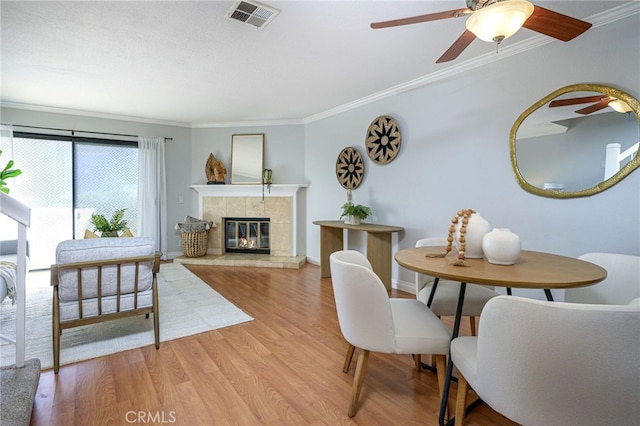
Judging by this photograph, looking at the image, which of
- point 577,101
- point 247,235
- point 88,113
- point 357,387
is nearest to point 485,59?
point 577,101

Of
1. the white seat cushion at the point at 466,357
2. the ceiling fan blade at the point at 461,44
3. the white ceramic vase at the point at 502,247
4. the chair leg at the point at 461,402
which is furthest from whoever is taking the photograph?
the ceiling fan blade at the point at 461,44

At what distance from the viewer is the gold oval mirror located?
2088mm

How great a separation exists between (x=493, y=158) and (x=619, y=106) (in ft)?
2.87

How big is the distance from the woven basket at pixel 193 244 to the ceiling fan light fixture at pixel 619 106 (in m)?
5.24

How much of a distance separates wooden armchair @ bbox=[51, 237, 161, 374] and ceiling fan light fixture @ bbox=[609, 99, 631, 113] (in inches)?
136

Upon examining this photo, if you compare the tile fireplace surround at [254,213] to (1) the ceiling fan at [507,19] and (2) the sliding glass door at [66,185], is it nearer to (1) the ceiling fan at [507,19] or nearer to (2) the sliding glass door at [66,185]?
(2) the sliding glass door at [66,185]

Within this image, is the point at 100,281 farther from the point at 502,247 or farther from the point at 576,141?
the point at 576,141

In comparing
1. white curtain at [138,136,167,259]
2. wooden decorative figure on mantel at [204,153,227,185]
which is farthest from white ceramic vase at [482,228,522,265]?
white curtain at [138,136,167,259]

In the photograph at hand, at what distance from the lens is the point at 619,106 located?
2.09 m

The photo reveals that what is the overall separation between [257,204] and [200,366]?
3.55 m

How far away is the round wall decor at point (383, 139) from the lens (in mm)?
3715

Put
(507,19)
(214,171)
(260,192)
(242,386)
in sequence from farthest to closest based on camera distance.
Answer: (214,171), (260,192), (242,386), (507,19)

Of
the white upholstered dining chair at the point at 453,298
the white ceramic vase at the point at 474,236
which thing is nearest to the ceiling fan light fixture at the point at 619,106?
the white ceramic vase at the point at 474,236

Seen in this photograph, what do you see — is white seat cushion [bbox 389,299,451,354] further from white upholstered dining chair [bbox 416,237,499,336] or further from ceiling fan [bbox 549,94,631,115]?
ceiling fan [bbox 549,94,631,115]
